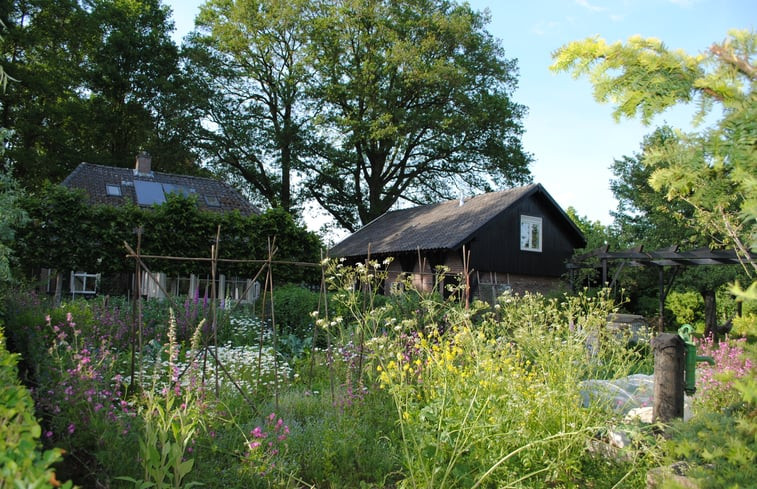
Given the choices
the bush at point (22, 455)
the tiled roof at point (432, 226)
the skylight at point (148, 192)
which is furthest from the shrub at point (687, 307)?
the bush at point (22, 455)

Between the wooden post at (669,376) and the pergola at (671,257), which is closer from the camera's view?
the wooden post at (669,376)

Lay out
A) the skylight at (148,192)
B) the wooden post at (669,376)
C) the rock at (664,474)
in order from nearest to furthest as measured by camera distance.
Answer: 1. the rock at (664,474)
2. the wooden post at (669,376)
3. the skylight at (148,192)

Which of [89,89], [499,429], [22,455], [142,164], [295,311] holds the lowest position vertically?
[499,429]

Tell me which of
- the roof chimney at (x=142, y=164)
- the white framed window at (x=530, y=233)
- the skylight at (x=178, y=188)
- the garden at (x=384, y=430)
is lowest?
the garden at (x=384, y=430)

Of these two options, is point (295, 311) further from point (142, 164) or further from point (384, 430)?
point (142, 164)

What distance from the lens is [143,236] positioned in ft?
48.7

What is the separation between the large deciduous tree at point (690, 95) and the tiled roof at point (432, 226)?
16348 mm

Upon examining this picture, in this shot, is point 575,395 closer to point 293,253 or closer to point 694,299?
point 293,253

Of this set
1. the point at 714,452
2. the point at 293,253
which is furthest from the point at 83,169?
the point at 714,452

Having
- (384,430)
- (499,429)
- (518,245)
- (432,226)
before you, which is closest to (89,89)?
(432,226)

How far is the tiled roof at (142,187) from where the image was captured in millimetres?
19156

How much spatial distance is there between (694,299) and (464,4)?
1729 centimetres

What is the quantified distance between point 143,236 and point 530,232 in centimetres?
1370

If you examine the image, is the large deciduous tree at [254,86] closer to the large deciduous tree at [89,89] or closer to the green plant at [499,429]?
the large deciduous tree at [89,89]
